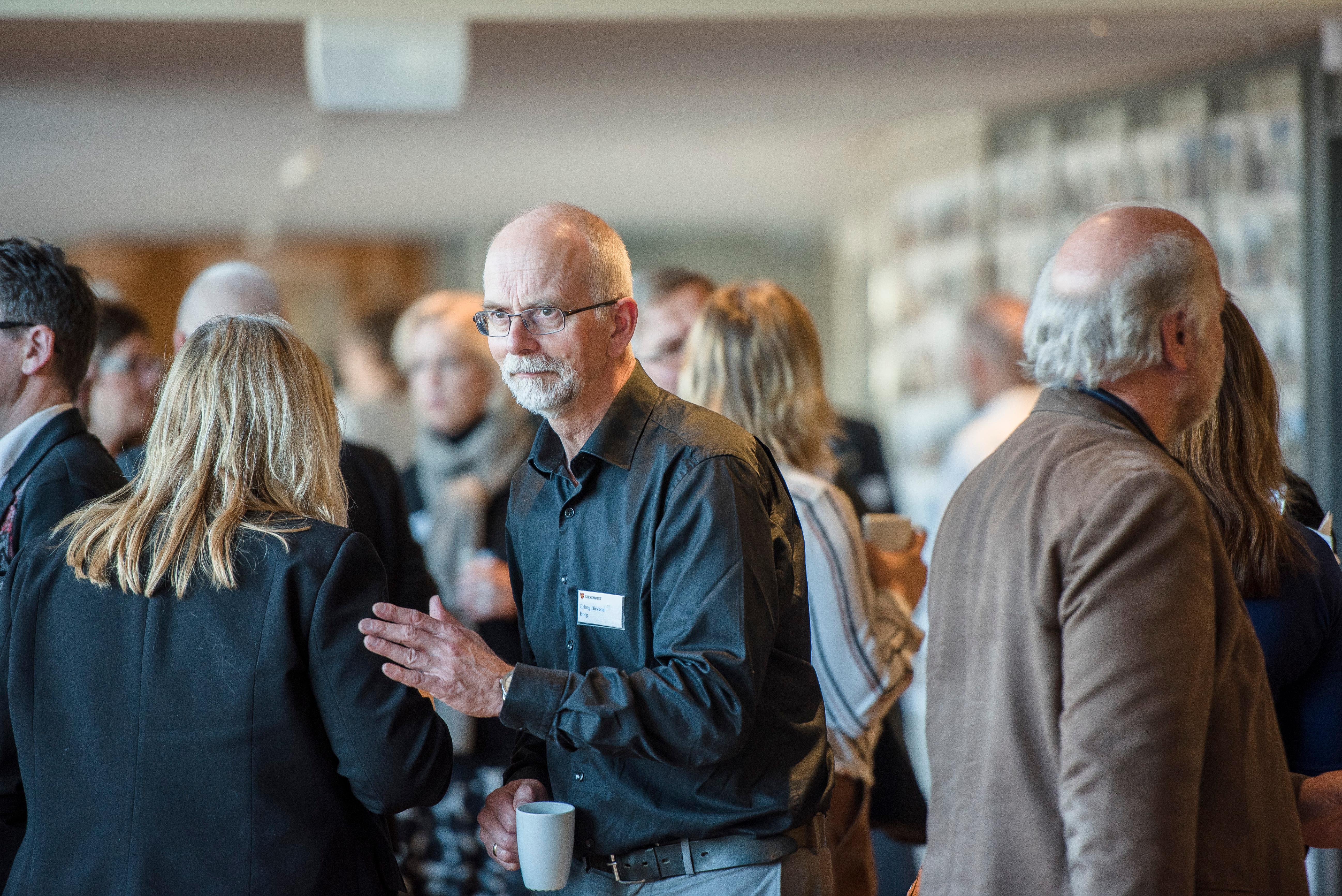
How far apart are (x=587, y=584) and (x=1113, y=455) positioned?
0.75m

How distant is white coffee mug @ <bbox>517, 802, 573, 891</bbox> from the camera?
1575mm

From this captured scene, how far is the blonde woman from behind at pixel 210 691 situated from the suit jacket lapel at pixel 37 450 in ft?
1.24

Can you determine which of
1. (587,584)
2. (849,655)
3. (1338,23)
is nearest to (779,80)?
(1338,23)

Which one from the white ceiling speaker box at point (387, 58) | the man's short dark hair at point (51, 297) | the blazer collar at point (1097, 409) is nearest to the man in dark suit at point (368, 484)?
the man's short dark hair at point (51, 297)

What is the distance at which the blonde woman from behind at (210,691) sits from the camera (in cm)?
156

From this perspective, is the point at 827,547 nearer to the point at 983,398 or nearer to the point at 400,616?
the point at 400,616

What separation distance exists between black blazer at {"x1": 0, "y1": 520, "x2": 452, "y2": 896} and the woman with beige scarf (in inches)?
59.9

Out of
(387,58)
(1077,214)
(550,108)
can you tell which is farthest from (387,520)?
(1077,214)

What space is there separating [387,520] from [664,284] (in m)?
0.99

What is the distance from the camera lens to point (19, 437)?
202cm

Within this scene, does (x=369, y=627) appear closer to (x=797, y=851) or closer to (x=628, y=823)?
(x=628, y=823)

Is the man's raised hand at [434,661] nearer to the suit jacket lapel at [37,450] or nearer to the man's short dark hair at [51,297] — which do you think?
the suit jacket lapel at [37,450]

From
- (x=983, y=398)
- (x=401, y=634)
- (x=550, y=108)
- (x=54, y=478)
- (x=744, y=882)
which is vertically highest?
(x=550, y=108)

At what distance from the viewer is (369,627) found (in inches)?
60.6
